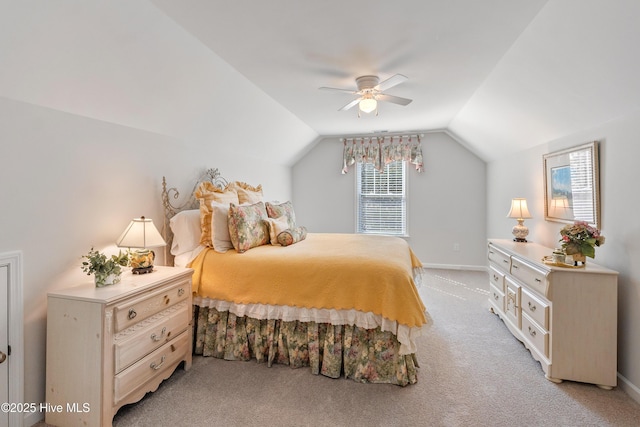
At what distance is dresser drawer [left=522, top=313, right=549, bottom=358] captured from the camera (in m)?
2.29

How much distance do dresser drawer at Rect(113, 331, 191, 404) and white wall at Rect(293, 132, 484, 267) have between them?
159 inches

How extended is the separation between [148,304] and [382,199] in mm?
4599

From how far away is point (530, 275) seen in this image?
2557 millimetres

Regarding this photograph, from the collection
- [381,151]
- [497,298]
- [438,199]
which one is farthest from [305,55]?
[438,199]

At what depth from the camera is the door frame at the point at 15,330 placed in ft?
5.58

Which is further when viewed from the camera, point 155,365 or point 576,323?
point 576,323

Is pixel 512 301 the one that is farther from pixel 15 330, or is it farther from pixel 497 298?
pixel 15 330

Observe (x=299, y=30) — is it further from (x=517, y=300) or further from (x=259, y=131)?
(x=517, y=300)

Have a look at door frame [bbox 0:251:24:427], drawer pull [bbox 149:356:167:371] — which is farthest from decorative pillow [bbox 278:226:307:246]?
door frame [bbox 0:251:24:427]

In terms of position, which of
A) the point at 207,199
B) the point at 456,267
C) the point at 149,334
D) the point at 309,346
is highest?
the point at 207,199

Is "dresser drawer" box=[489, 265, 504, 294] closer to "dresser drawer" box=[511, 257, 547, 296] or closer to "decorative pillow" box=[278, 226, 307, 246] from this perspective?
"dresser drawer" box=[511, 257, 547, 296]

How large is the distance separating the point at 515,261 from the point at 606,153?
111 cm

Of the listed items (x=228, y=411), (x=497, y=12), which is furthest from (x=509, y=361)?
(x=497, y=12)

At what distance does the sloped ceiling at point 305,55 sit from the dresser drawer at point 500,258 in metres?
1.29
